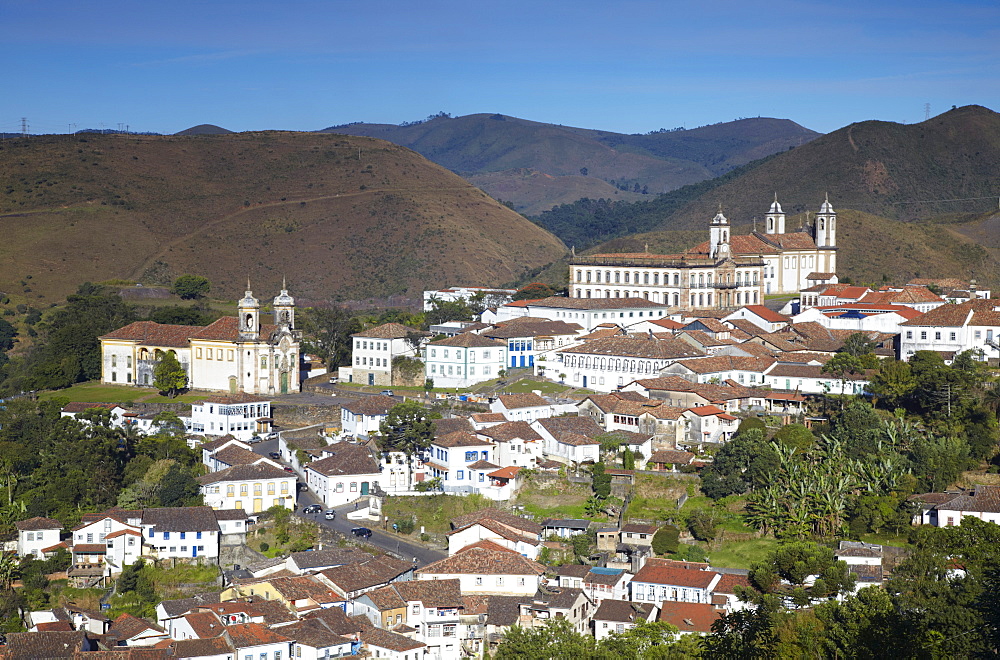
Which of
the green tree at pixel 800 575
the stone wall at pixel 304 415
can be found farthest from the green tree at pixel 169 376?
the green tree at pixel 800 575

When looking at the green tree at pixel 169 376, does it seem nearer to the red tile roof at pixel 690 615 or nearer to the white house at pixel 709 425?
the white house at pixel 709 425

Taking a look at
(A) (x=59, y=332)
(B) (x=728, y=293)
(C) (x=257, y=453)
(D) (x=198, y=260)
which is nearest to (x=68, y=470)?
(C) (x=257, y=453)

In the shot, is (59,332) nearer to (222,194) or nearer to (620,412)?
(620,412)

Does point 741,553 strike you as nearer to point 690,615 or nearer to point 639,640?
point 690,615

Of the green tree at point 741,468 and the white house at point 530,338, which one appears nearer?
the green tree at point 741,468

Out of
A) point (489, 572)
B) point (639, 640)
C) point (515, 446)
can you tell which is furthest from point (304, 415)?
point (639, 640)

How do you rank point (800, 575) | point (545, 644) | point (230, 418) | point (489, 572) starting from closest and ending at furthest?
point (545, 644), point (800, 575), point (489, 572), point (230, 418)
